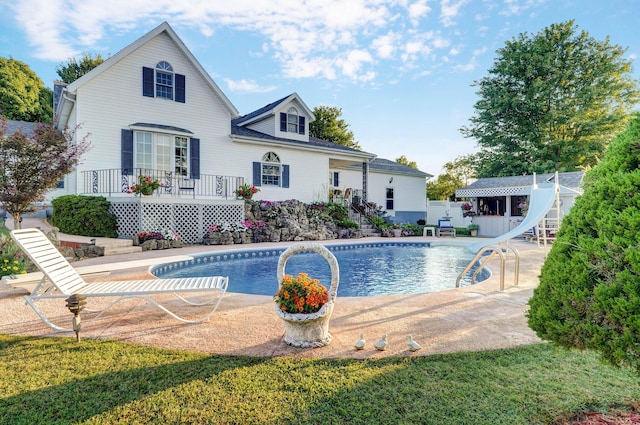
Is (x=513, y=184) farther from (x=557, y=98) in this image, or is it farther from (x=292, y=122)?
(x=292, y=122)

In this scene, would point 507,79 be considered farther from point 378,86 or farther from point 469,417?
point 469,417

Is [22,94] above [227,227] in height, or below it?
above

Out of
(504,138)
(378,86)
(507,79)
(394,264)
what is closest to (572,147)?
(504,138)

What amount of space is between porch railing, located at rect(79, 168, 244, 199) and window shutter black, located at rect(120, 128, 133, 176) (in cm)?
17

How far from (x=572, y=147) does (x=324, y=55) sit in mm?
19744

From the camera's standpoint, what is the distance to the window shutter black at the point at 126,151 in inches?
533

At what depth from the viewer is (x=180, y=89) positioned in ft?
49.5

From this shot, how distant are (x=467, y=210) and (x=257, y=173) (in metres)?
14.2

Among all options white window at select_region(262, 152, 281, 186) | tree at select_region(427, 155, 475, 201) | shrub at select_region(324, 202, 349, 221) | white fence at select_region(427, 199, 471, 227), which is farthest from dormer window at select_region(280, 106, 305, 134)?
tree at select_region(427, 155, 475, 201)

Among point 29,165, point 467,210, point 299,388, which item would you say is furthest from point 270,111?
point 299,388

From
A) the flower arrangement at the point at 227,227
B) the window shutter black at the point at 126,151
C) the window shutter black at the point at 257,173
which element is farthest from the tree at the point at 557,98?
the window shutter black at the point at 126,151

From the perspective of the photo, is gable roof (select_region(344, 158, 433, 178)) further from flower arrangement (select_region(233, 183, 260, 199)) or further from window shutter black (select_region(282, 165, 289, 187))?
flower arrangement (select_region(233, 183, 260, 199))

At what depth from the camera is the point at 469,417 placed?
2.20 meters

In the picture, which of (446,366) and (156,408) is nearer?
(156,408)
